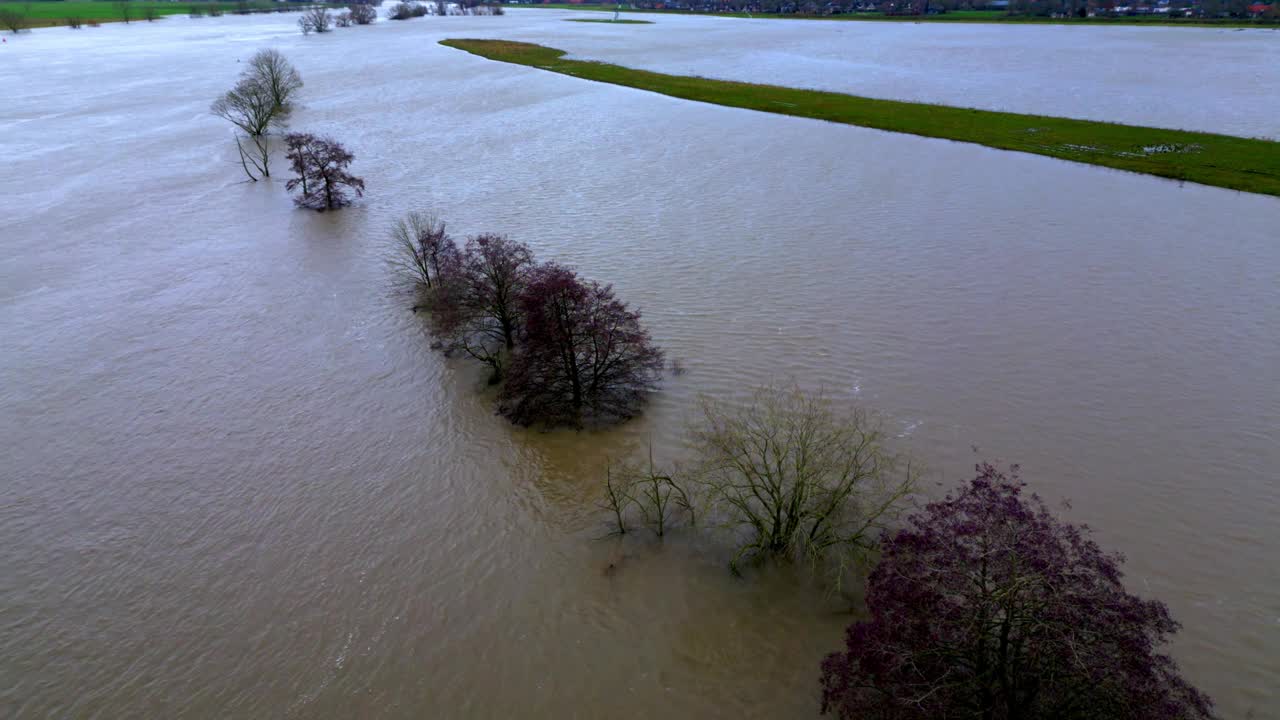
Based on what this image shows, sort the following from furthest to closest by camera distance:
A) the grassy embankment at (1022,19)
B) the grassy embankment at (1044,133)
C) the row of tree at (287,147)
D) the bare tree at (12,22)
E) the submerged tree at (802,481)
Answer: the bare tree at (12,22) → the grassy embankment at (1022,19) → the grassy embankment at (1044,133) → the row of tree at (287,147) → the submerged tree at (802,481)

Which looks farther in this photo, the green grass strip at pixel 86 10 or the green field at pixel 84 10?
the green field at pixel 84 10

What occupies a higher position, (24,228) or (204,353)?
(24,228)

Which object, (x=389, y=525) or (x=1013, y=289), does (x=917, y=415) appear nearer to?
(x=1013, y=289)

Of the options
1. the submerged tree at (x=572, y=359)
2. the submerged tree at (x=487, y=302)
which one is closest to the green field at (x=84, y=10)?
the submerged tree at (x=487, y=302)

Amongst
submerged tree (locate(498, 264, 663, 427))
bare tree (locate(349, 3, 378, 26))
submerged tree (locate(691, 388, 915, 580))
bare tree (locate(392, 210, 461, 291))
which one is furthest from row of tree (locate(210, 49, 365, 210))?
bare tree (locate(349, 3, 378, 26))

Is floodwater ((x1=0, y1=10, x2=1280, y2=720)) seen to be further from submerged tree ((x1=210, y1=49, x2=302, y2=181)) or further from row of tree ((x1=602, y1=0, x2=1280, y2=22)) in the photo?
row of tree ((x1=602, y1=0, x2=1280, y2=22))

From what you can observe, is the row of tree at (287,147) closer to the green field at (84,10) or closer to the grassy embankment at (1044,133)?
the grassy embankment at (1044,133)

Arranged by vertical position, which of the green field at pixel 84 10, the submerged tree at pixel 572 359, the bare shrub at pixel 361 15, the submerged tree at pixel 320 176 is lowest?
the submerged tree at pixel 572 359

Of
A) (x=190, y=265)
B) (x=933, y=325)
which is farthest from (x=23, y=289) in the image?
(x=933, y=325)
